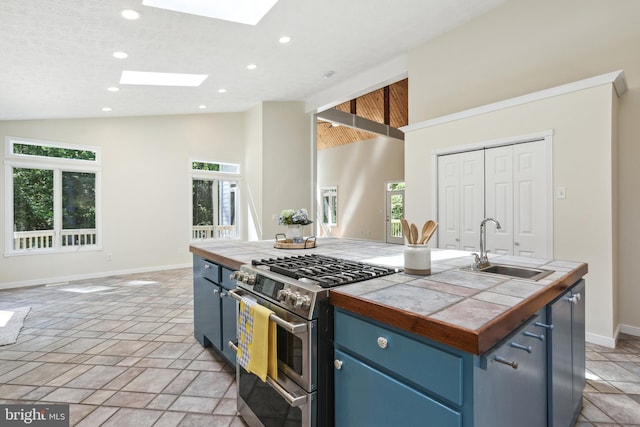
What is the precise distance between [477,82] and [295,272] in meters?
3.84

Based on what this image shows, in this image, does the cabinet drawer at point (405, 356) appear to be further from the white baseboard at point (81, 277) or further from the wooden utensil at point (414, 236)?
the white baseboard at point (81, 277)

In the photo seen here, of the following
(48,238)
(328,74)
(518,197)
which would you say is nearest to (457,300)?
(518,197)

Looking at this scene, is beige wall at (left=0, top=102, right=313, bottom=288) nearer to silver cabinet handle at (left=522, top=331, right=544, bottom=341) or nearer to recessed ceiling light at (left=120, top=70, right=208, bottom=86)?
recessed ceiling light at (left=120, top=70, right=208, bottom=86)

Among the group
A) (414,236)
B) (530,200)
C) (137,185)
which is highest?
(137,185)

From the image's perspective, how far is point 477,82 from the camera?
163 inches

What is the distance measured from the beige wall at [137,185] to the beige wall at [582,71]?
5384mm

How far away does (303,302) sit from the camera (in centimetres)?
133

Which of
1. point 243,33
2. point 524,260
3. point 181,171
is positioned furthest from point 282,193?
point 524,260

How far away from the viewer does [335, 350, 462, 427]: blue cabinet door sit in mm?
984

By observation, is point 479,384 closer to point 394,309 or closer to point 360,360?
point 394,309

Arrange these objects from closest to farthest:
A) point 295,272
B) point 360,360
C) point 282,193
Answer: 1. point 360,360
2. point 295,272
3. point 282,193

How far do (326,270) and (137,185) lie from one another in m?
5.98

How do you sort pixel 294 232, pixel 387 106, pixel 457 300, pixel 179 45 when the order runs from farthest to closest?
pixel 387 106, pixel 179 45, pixel 294 232, pixel 457 300

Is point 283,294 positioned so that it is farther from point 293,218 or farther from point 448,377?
point 293,218
